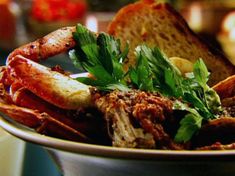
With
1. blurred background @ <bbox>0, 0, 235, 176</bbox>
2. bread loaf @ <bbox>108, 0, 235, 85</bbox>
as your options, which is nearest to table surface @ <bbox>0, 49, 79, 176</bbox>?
bread loaf @ <bbox>108, 0, 235, 85</bbox>

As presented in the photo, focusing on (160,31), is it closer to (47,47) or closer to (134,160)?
(47,47)

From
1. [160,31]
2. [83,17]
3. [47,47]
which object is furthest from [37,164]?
[83,17]

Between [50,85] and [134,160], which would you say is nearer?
[134,160]

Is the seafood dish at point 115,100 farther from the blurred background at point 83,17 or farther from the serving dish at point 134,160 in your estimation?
the blurred background at point 83,17

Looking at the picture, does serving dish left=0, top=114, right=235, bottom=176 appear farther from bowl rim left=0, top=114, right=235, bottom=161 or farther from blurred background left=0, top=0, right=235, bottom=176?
blurred background left=0, top=0, right=235, bottom=176

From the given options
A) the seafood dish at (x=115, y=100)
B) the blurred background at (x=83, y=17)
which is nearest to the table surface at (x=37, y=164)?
the seafood dish at (x=115, y=100)
